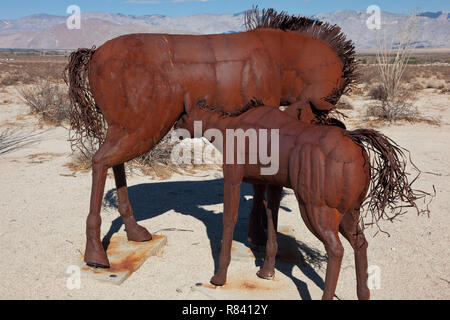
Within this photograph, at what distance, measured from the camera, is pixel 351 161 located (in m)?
2.71

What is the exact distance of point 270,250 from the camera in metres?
3.88

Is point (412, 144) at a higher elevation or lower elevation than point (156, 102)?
lower

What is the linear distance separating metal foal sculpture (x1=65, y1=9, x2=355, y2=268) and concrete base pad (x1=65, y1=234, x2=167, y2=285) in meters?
0.11

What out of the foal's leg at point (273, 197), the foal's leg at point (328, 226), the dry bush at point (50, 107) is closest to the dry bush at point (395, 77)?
the dry bush at point (50, 107)

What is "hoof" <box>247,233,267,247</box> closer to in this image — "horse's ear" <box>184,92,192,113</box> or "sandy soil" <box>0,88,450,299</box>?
"sandy soil" <box>0,88,450,299</box>

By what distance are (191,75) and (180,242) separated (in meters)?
2.03

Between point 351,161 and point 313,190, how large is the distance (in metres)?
0.32

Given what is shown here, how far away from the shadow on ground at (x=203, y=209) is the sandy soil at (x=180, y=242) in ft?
0.05

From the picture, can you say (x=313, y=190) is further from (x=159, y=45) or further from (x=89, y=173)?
(x=89, y=173)

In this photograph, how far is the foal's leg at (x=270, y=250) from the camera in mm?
3848

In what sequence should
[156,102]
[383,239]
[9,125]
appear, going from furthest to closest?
[9,125], [383,239], [156,102]

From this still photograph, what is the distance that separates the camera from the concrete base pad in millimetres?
3896

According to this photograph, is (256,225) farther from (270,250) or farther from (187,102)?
(187,102)

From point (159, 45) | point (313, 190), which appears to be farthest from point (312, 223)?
point (159, 45)
